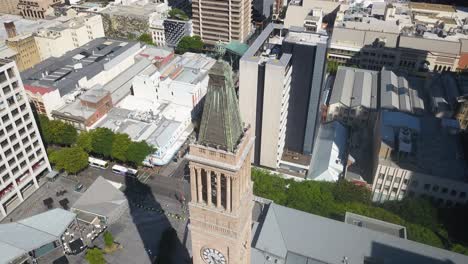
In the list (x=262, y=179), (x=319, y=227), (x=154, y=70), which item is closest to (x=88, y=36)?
(x=154, y=70)

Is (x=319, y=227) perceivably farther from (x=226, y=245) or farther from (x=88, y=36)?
(x=88, y=36)

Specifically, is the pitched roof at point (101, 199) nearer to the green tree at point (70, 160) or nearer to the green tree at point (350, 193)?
the green tree at point (70, 160)

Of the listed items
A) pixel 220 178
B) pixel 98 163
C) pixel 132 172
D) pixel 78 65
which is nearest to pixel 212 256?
pixel 220 178

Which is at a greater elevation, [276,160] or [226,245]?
[226,245]

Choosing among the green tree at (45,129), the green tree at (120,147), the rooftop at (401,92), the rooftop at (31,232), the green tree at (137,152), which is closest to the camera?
the rooftop at (31,232)

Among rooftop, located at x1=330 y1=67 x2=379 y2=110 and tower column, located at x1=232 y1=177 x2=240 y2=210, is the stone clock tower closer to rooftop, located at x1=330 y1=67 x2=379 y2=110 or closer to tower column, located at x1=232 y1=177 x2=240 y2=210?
tower column, located at x1=232 y1=177 x2=240 y2=210

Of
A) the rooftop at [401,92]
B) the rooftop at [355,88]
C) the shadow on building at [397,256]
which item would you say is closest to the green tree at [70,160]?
the shadow on building at [397,256]

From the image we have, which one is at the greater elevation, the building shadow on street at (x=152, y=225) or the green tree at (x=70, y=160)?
the green tree at (x=70, y=160)
